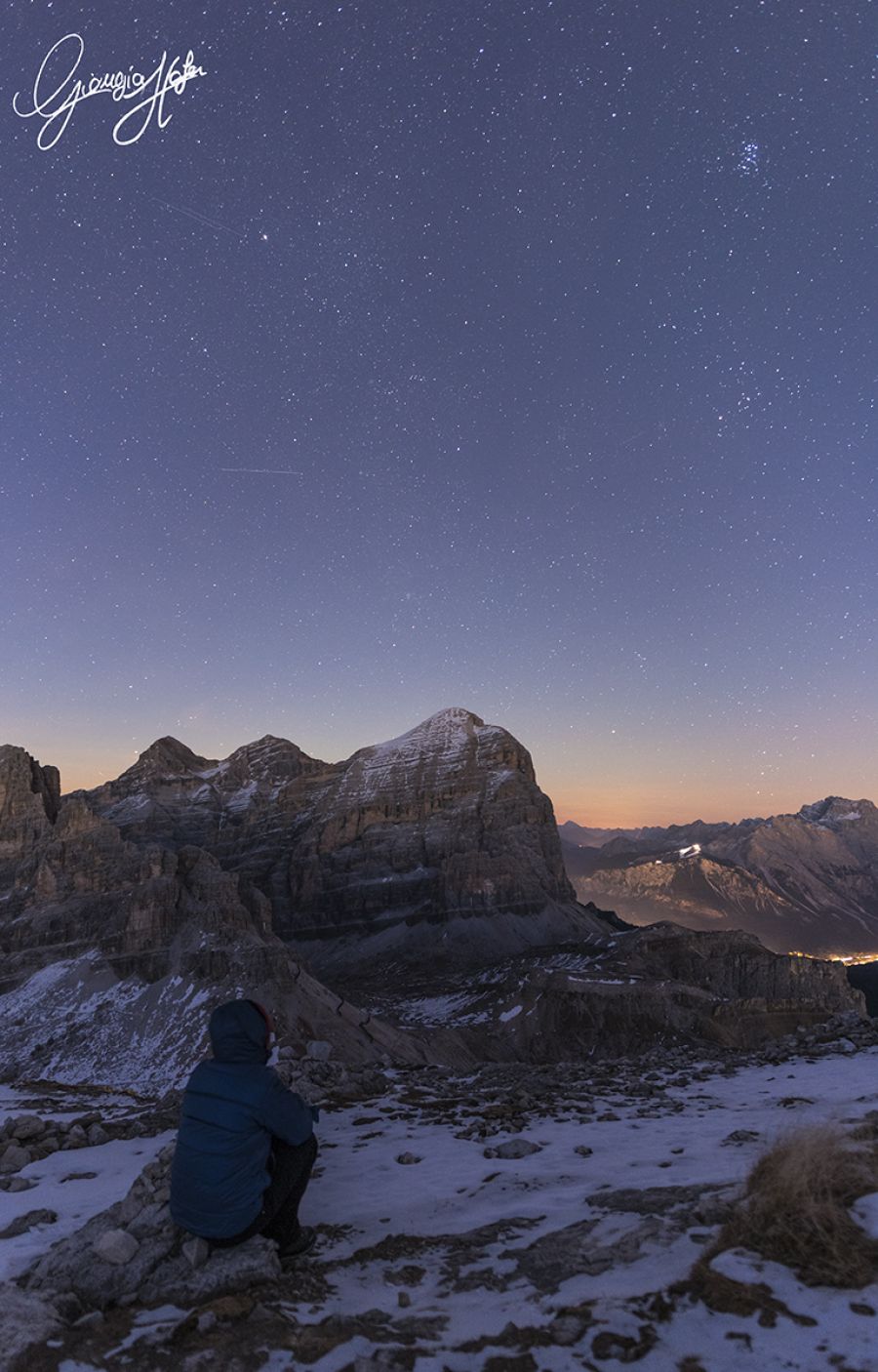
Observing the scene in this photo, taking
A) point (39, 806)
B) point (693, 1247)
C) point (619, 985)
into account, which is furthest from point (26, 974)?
point (693, 1247)

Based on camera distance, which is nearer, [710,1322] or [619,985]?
[710,1322]

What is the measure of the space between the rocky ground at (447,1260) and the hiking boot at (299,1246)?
6.3 inches

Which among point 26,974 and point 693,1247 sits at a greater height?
point 693,1247

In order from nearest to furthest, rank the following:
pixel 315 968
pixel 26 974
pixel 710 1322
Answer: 1. pixel 710 1322
2. pixel 26 974
3. pixel 315 968

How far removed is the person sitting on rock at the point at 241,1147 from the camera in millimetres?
6805

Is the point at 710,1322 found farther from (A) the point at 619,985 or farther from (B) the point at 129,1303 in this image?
(A) the point at 619,985

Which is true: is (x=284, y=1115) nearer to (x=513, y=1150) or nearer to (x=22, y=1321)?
(x=22, y=1321)

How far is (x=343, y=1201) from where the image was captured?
29.7 ft

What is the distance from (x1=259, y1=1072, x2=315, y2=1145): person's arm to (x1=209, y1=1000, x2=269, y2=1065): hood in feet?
0.99

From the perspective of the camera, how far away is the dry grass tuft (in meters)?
5.71

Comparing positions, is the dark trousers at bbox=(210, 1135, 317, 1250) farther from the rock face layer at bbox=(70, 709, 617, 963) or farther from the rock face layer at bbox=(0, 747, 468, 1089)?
the rock face layer at bbox=(70, 709, 617, 963)

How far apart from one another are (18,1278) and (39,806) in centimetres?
11513

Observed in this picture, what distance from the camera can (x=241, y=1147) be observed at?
22.5 feet

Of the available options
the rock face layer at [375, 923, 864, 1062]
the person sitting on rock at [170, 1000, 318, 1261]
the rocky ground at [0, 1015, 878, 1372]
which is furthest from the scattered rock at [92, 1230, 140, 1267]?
the rock face layer at [375, 923, 864, 1062]
